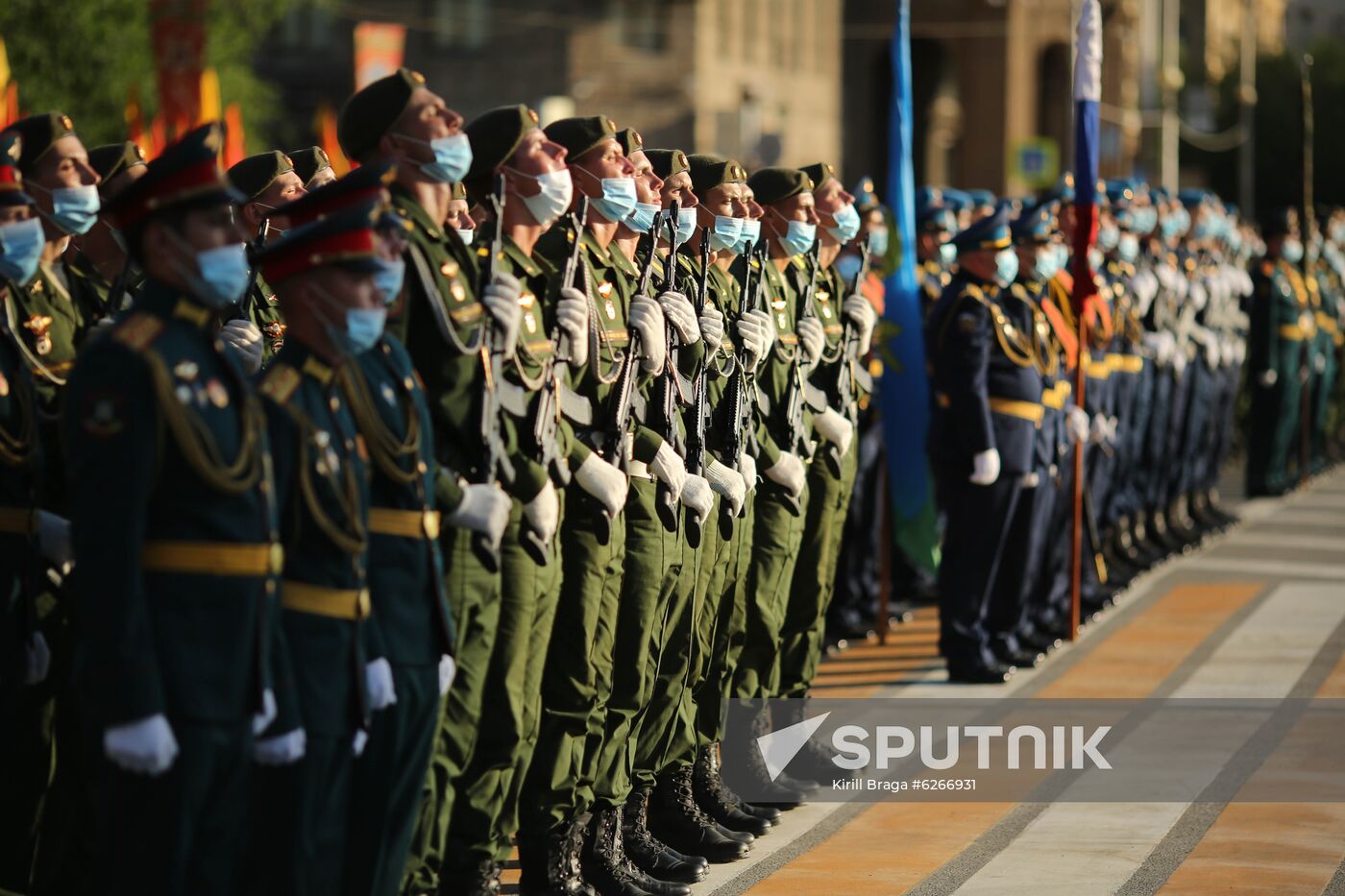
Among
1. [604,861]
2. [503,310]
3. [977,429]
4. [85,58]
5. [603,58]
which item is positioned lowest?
[604,861]

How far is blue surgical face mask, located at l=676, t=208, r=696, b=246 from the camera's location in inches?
311

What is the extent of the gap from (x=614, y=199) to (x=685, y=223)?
0.90 m

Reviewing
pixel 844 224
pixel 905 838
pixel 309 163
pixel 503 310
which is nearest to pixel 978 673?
pixel 844 224

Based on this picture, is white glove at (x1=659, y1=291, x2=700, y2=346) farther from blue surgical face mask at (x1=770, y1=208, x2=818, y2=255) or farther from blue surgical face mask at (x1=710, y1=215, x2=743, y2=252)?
blue surgical face mask at (x1=770, y1=208, x2=818, y2=255)

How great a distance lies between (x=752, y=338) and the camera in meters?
8.17

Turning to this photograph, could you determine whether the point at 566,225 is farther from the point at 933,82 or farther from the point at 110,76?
the point at 933,82

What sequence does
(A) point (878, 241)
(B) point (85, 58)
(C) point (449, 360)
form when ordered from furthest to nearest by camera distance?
(B) point (85, 58) → (A) point (878, 241) → (C) point (449, 360)

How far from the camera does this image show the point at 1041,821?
8.25 m

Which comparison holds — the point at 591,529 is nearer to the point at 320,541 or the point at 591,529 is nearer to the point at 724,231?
the point at 320,541

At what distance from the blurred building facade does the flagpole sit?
32570 mm

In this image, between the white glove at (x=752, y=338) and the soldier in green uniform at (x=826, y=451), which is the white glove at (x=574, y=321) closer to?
the white glove at (x=752, y=338)

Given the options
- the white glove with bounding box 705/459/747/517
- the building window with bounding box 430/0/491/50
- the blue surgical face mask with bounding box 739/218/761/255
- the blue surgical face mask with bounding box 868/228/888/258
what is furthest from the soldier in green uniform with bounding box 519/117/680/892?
the building window with bounding box 430/0/491/50

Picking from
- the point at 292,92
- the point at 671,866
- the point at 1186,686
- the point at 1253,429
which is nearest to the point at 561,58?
the point at 292,92

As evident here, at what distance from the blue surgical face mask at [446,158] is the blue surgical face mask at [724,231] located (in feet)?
7.85
